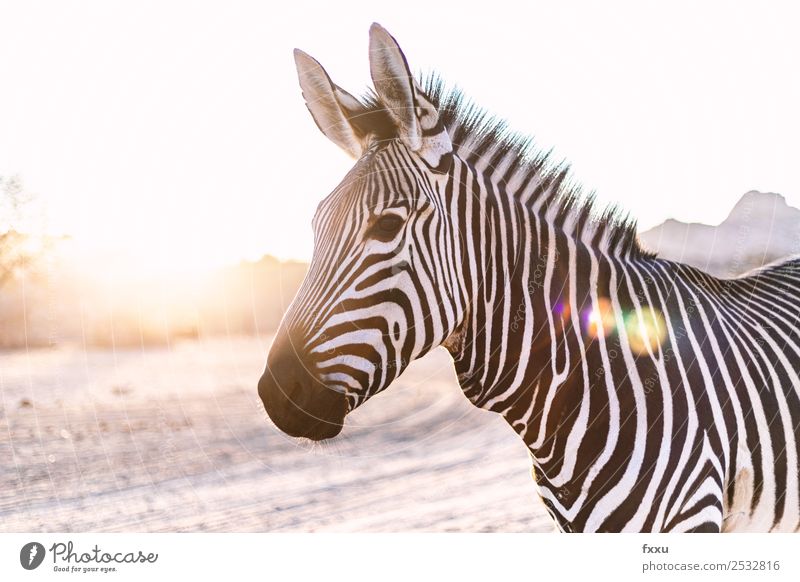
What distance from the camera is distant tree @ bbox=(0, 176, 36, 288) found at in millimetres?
3428

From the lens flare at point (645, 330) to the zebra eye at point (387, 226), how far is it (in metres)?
0.75

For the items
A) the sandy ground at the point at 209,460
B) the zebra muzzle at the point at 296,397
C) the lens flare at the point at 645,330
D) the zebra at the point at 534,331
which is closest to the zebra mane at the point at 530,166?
the zebra at the point at 534,331

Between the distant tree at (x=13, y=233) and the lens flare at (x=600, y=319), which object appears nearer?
Result: the lens flare at (x=600, y=319)

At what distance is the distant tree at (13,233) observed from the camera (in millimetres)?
3428

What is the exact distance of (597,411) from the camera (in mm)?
1863

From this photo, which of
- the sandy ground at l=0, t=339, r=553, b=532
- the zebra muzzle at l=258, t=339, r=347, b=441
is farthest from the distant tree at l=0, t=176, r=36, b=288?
the zebra muzzle at l=258, t=339, r=347, b=441

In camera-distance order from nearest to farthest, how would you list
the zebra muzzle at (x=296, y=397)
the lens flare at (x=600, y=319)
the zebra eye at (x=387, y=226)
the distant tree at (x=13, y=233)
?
the zebra muzzle at (x=296, y=397)
the zebra eye at (x=387, y=226)
the lens flare at (x=600, y=319)
the distant tree at (x=13, y=233)

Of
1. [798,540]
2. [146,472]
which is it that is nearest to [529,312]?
[798,540]

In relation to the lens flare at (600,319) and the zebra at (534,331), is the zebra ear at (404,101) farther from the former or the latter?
the lens flare at (600,319)

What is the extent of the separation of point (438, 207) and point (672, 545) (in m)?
1.28

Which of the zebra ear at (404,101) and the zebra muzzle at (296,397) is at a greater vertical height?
the zebra ear at (404,101)

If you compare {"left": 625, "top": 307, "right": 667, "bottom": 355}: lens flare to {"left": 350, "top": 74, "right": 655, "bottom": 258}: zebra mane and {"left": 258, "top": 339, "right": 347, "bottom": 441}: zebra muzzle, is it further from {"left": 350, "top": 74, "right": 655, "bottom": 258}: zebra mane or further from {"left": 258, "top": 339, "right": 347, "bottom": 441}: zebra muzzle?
{"left": 258, "top": 339, "right": 347, "bottom": 441}: zebra muzzle

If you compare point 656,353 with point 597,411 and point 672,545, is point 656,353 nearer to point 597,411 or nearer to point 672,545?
point 597,411

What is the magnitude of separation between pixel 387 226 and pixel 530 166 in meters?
0.54
